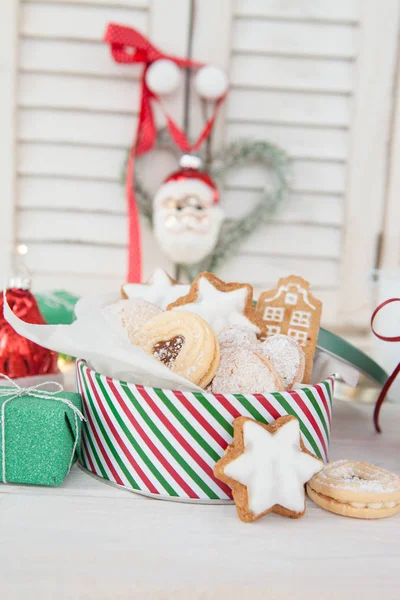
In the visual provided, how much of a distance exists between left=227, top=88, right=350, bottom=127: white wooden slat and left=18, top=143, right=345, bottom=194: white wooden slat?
0.41ft

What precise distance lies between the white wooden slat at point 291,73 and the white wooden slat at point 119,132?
0.37ft

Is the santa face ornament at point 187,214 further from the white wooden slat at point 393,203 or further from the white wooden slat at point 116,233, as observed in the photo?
the white wooden slat at point 393,203

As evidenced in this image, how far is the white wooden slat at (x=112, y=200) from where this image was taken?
5.18 ft

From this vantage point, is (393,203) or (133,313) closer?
(133,313)

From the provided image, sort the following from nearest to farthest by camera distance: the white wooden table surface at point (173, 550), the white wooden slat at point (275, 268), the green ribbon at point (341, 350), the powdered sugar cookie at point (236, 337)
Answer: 1. the white wooden table surface at point (173, 550)
2. the powdered sugar cookie at point (236, 337)
3. the green ribbon at point (341, 350)
4. the white wooden slat at point (275, 268)

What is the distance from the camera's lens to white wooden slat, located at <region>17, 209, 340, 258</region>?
159cm

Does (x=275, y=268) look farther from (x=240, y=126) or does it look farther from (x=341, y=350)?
(x=341, y=350)

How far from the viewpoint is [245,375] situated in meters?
0.56

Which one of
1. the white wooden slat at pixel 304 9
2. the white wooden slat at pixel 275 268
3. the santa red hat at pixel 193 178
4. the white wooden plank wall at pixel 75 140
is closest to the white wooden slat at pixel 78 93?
the white wooden plank wall at pixel 75 140

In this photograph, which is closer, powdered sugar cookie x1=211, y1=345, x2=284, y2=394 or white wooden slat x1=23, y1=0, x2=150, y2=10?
powdered sugar cookie x1=211, y1=345, x2=284, y2=394

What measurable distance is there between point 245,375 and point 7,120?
1276 mm

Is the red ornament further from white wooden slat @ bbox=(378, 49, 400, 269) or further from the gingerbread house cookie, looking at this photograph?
white wooden slat @ bbox=(378, 49, 400, 269)

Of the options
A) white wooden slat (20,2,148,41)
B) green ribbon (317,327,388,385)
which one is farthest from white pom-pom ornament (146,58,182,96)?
green ribbon (317,327,388,385)

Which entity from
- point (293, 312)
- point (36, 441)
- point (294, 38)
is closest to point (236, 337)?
point (293, 312)
